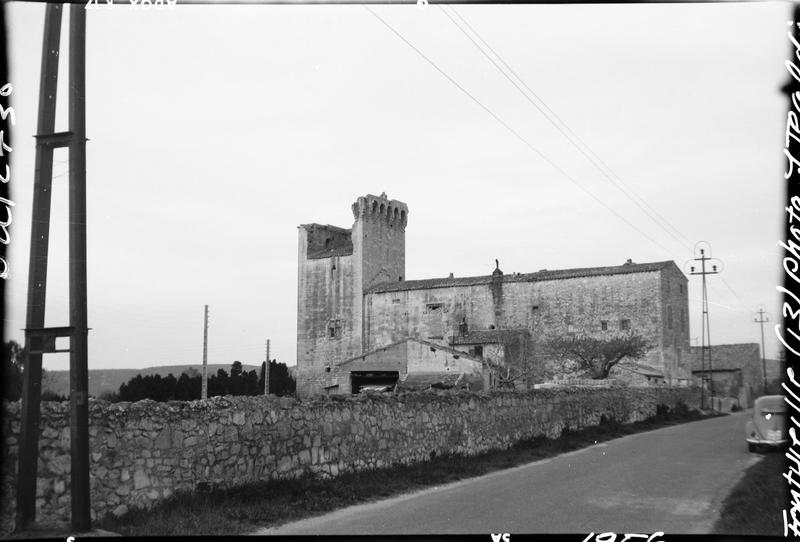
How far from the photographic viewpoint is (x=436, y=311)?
2098 inches

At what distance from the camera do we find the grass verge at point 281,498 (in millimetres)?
8836

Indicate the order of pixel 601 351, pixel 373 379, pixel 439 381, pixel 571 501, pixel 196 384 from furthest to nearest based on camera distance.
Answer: pixel 601 351, pixel 373 379, pixel 439 381, pixel 196 384, pixel 571 501

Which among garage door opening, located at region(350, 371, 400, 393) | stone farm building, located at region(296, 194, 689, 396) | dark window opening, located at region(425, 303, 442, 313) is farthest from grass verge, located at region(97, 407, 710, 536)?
dark window opening, located at region(425, 303, 442, 313)

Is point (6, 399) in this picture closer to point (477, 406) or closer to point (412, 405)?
point (412, 405)

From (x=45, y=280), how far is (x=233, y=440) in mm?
4376

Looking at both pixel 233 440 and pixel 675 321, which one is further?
pixel 675 321

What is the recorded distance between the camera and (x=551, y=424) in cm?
2244

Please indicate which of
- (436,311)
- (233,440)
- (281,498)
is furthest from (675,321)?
(233,440)

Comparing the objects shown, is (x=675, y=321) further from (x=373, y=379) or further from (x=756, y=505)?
(x=756, y=505)

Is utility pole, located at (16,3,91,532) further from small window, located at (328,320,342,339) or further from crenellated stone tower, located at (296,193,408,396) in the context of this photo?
small window, located at (328,320,342,339)

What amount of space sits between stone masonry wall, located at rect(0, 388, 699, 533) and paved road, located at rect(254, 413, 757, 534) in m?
1.46

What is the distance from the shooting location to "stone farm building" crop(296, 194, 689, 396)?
43.8 metres

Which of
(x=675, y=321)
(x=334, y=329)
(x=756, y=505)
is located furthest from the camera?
(x=334, y=329)

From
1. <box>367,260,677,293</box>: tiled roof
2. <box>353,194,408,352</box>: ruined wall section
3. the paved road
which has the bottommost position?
the paved road
